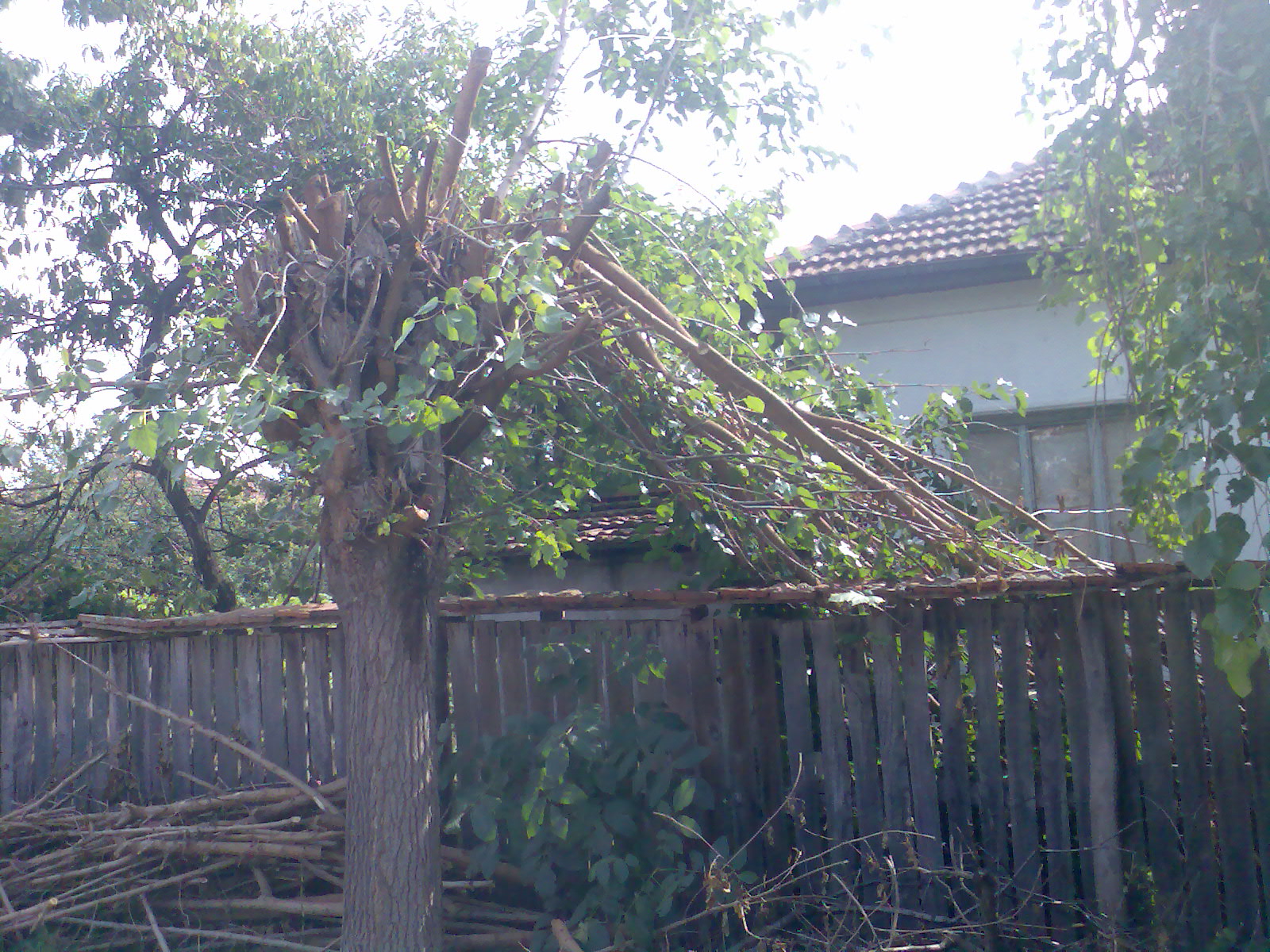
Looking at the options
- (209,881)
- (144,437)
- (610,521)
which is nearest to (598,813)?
(209,881)

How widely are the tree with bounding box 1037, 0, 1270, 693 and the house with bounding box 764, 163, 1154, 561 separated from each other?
11.6 feet

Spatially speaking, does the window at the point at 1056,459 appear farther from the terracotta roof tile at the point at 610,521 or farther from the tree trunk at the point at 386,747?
the tree trunk at the point at 386,747

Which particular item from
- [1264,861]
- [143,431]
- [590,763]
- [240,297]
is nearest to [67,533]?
[240,297]

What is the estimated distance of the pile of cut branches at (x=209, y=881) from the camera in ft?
15.7

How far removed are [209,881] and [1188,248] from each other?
16.8 feet

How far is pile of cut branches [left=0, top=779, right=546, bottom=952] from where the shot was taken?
4785 millimetres

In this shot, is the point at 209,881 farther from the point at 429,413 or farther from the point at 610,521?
the point at 610,521

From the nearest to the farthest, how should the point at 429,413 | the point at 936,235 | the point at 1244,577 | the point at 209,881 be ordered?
the point at 1244,577, the point at 429,413, the point at 209,881, the point at 936,235

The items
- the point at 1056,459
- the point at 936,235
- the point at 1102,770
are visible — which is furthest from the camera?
the point at 936,235

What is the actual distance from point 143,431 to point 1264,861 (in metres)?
4.11

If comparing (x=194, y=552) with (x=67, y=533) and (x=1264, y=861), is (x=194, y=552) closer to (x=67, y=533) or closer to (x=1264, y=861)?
(x=67, y=533)

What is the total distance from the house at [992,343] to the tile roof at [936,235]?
20mm

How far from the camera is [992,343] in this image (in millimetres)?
8453

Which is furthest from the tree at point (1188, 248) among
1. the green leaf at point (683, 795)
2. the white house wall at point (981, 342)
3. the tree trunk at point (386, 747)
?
the white house wall at point (981, 342)
